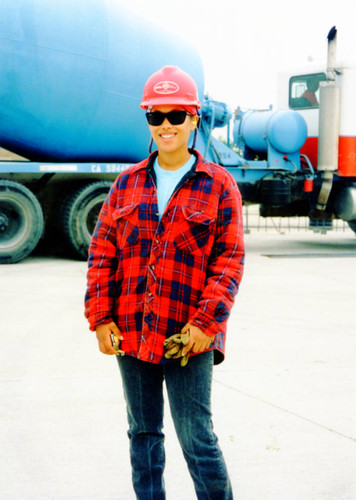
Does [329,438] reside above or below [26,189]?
below

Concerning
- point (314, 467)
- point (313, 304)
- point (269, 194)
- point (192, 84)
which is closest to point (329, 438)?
point (314, 467)

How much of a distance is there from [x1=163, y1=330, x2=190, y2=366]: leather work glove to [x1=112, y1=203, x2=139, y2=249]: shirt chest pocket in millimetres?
374

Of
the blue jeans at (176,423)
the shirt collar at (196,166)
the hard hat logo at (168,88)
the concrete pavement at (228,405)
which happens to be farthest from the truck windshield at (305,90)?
the blue jeans at (176,423)

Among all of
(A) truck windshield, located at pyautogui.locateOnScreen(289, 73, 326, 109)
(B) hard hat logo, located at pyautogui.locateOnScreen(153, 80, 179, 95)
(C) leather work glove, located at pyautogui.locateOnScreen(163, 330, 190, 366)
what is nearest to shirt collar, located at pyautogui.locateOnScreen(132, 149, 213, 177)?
(B) hard hat logo, located at pyautogui.locateOnScreen(153, 80, 179, 95)

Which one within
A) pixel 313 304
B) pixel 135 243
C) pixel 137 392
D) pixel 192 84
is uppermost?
pixel 192 84

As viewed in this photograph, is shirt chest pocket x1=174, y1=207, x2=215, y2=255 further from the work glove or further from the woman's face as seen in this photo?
the work glove

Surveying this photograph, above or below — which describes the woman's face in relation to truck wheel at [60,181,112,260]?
above

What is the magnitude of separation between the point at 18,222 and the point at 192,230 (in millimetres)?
7999

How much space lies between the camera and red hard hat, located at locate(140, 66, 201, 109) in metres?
2.36

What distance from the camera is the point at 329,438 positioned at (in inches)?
138

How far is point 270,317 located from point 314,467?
323 centimetres

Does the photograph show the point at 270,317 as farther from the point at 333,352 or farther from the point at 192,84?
the point at 192,84

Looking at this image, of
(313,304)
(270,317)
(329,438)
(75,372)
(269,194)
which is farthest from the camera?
(269,194)

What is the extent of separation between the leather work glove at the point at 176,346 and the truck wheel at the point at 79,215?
822 cm
